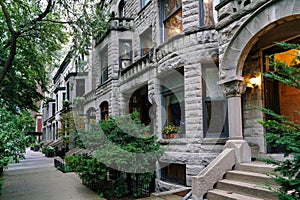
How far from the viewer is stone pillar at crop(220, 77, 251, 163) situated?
6152mm

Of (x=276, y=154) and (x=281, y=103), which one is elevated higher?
(x=281, y=103)

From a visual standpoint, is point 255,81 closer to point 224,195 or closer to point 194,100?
point 194,100

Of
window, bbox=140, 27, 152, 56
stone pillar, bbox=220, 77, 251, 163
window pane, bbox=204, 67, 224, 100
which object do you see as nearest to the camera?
stone pillar, bbox=220, 77, 251, 163

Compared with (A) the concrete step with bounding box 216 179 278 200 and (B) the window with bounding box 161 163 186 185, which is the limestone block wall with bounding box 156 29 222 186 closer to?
(B) the window with bounding box 161 163 186 185

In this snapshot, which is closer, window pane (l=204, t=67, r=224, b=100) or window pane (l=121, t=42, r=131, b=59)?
window pane (l=204, t=67, r=224, b=100)

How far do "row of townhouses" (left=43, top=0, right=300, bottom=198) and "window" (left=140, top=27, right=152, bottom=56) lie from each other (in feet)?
0.16

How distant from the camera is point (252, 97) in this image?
23.0 feet

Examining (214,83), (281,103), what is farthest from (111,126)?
(281,103)

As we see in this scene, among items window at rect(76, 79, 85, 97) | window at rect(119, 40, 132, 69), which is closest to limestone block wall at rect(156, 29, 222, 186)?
window at rect(119, 40, 132, 69)

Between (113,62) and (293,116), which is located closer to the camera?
(293,116)

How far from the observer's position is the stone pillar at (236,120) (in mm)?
6152

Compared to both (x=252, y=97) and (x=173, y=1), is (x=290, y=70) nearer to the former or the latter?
(x=252, y=97)

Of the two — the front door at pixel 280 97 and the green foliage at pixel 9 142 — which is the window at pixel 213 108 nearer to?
the front door at pixel 280 97

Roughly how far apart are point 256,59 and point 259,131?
191cm
